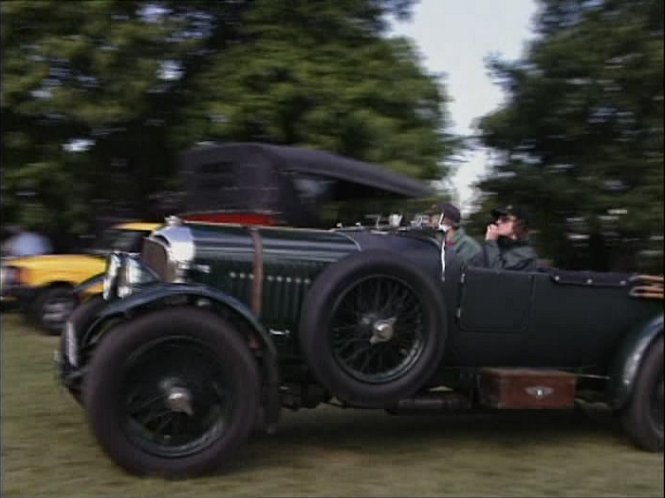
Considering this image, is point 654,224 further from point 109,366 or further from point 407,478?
point 109,366

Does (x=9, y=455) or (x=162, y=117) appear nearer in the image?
(x=9, y=455)

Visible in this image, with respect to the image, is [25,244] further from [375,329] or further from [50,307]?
[375,329]

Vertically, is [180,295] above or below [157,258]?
below

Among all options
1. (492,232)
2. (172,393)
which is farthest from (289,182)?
(172,393)

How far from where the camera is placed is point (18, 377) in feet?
24.9

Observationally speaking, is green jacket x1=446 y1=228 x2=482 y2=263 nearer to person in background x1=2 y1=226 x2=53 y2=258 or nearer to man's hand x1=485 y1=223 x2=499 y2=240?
man's hand x1=485 y1=223 x2=499 y2=240

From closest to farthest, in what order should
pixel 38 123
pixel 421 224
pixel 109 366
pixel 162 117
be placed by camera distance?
pixel 109 366 → pixel 421 224 → pixel 162 117 → pixel 38 123

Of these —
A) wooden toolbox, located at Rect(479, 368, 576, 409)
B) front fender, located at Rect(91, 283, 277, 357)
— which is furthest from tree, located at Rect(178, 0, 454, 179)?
wooden toolbox, located at Rect(479, 368, 576, 409)

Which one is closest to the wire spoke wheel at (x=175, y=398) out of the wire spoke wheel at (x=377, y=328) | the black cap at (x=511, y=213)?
the wire spoke wheel at (x=377, y=328)

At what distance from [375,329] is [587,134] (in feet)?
11.0

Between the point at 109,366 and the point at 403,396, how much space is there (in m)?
1.50

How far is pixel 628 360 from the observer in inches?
238

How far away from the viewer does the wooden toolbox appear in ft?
19.0

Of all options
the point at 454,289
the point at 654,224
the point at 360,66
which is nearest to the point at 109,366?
the point at 454,289
